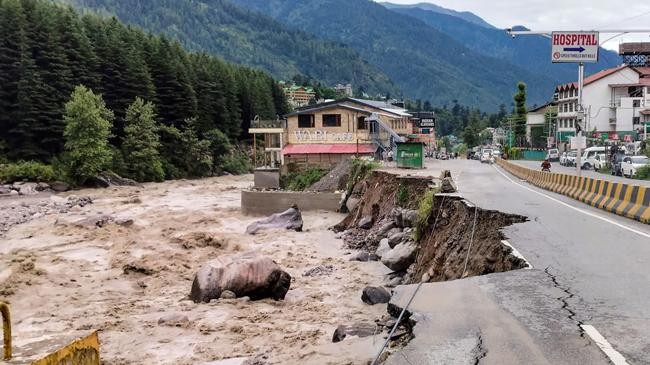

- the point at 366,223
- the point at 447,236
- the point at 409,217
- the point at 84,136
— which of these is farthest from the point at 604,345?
the point at 84,136

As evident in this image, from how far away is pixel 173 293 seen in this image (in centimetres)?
1788

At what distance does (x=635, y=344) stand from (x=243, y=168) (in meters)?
80.5

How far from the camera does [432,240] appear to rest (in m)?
17.2

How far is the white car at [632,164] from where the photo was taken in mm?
36031

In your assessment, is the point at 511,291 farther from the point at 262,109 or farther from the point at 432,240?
the point at 262,109

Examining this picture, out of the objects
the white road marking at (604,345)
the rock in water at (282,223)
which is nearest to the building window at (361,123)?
the rock in water at (282,223)

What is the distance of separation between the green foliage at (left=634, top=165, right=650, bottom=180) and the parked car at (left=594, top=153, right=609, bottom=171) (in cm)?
958

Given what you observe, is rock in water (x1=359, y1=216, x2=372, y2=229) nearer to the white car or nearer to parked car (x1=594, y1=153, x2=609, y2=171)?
the white car

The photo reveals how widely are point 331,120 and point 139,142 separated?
22118mm

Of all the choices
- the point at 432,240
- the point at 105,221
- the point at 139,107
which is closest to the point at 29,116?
the point at 139,107

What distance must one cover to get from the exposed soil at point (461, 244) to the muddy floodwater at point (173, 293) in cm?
187

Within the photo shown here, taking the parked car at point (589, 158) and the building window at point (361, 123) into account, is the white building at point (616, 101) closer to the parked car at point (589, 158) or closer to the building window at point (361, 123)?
the parked car at point (589, 158)

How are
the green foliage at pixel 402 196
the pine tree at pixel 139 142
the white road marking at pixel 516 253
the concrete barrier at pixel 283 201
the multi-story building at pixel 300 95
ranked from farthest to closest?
the multi-story building at pixel 300 95
the pine tree at pixel 139 142
the concrete barrier at pixel 283 201
the green foliage at pixel 402 196
the white road marking at pixel 516 253

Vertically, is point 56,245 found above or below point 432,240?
below
